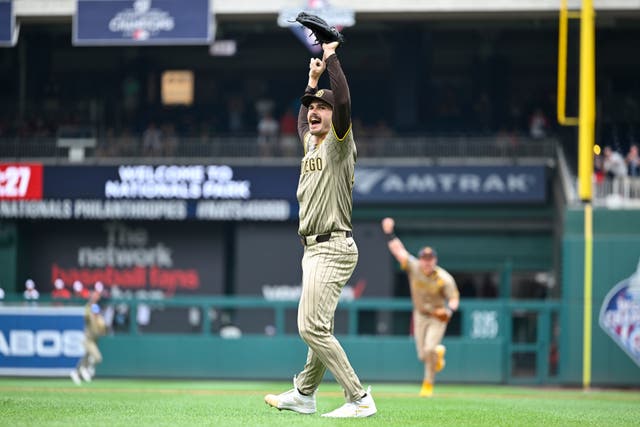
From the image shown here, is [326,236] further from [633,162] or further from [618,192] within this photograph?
[633,162]

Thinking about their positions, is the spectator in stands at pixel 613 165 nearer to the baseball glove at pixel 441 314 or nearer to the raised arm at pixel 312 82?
the baseball glove at pixel 441 314

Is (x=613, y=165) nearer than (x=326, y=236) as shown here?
No

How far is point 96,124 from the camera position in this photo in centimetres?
3162

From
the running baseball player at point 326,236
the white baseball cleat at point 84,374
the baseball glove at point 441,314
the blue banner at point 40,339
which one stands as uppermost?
the running baseball player at point 326,236

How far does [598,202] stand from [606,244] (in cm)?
144

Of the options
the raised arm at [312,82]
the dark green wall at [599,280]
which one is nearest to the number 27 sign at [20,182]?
the dark green wall at [599,280]

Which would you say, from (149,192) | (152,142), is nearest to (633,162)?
(149,192)

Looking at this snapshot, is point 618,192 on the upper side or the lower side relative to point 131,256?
upper

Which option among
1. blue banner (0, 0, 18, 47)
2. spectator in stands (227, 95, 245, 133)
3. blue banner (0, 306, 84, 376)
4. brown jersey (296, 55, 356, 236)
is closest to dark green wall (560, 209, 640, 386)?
blue banner (0, 306, 84, 376)

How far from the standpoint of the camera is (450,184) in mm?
26969

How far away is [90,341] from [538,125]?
1271 cm

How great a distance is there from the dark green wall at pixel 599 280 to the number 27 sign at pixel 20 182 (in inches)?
489

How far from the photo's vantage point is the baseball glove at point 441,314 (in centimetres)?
1673

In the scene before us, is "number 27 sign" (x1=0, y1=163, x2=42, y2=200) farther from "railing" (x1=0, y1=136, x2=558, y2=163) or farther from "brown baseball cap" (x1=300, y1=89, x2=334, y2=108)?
"brown baseball cap" (x1=300, y1=89, x2=334, y2=108)
